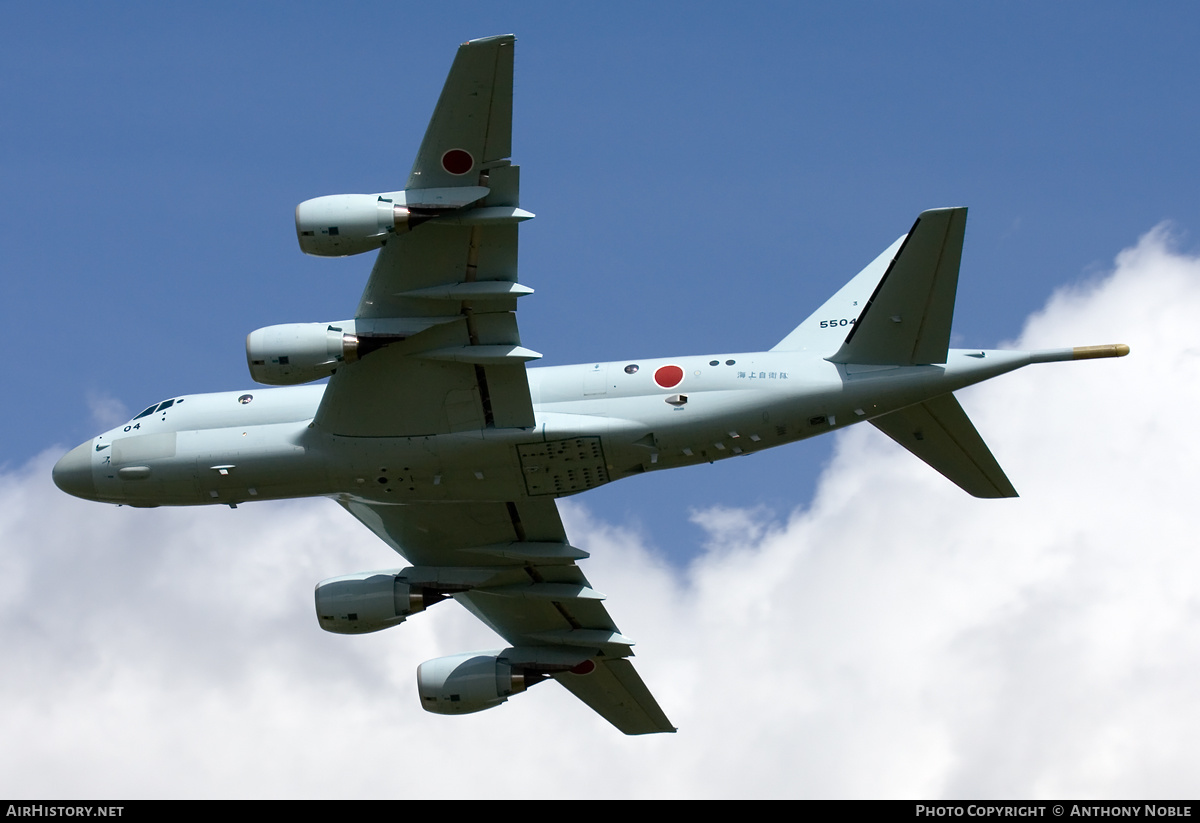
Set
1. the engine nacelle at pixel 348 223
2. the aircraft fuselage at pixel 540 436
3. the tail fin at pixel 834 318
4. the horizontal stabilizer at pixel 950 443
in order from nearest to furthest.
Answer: the engine nacelle at pixel 348 223 < the aircraft fuselage at pixel 540 436 < the horizontal stabilizer at pixel 950 443 < the tail fin at pixel 834 318

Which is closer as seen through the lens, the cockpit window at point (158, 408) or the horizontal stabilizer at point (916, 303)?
the horizontal stabilizer at point (916, 303)

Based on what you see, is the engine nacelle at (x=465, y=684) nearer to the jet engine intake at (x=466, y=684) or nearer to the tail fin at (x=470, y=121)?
the jet engine intake at (x=466, y=684)

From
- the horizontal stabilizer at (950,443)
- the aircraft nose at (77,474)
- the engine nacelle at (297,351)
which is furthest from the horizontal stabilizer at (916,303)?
the aircraft nose at (77,474)

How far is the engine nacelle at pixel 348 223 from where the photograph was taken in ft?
93.4

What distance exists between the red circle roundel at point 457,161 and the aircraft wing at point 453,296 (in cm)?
2

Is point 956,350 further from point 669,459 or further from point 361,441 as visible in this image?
point 361,441

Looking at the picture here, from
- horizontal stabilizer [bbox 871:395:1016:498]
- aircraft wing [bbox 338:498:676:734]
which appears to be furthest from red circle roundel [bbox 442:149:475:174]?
horizontal stabilizer [bbox 871:395:1016:498]

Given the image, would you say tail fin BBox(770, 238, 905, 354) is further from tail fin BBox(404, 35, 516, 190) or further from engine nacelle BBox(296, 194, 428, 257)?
engine nacelle BBox(296, 194, 428, 257)

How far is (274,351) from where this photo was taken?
29.8 meters

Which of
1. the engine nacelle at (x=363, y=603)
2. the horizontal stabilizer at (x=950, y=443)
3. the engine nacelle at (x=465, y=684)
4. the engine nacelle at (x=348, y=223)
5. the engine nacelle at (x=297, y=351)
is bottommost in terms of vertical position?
the engine nacelle at (x=465, y=684)

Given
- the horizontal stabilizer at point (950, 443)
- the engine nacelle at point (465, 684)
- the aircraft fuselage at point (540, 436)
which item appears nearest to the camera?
the aircraft fuselage at point (540, 436)

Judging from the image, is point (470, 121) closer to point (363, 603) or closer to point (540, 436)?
point (540, 436)

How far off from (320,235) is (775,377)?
30.7ft
